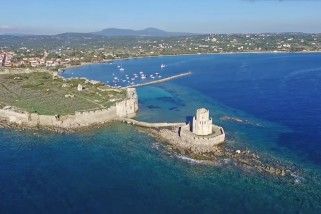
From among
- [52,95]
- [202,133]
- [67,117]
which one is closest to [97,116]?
[67,117]

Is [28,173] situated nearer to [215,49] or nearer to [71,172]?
[71,172]

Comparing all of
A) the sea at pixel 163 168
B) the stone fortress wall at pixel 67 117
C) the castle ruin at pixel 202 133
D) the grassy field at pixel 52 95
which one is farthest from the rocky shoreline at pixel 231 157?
the grassy field at pixel 52 95

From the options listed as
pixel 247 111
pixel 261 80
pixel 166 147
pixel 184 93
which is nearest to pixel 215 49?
pixel 261 80

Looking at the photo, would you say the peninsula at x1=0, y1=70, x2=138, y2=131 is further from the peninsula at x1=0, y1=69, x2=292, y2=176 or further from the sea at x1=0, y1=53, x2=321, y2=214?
the sea at x1=0, y1=53, x2=321, y2=214

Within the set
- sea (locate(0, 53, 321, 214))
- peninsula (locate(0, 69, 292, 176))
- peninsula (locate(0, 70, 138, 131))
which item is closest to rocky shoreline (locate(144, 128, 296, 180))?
peninsula (locate(0, 69, 292, 176))

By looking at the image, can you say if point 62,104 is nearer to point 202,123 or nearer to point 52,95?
point 52,95

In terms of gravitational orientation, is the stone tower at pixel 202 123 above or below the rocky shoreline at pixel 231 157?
above

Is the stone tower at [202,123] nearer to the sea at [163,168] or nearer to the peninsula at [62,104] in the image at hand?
the sea at [163,168]
